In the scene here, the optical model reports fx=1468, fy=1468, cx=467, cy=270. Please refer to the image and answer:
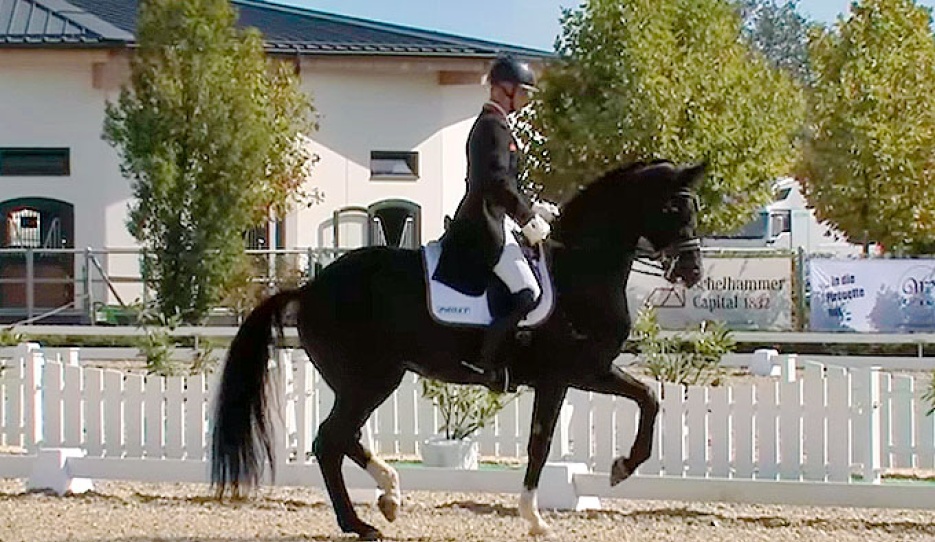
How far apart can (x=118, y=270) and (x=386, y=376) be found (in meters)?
21.6

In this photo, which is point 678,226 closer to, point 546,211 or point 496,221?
point 546,211

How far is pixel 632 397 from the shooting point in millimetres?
8086

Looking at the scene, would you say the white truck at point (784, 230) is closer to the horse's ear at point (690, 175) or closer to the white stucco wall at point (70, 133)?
the white stucco wall at point (70, 133)

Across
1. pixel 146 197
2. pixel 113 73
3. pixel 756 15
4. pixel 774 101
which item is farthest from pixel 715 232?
pixel 756 15

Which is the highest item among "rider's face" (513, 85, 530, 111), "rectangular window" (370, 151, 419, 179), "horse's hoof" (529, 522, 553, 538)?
"rectangular window" (370, 151, 419, 179)

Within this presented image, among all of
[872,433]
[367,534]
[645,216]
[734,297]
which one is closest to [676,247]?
[645,216]

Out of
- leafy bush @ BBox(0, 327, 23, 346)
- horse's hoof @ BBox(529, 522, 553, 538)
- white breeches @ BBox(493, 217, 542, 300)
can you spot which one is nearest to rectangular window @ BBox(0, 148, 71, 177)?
leafy bush @ BBox(0, 327, 23, 346)

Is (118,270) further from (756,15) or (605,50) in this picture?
(756,15)

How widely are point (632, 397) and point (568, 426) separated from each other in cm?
175

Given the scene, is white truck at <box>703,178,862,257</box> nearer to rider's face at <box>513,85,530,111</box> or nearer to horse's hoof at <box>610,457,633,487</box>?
horse's hoof at <box>610,457,633,487</box>

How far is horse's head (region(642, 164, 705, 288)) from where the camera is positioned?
775cm

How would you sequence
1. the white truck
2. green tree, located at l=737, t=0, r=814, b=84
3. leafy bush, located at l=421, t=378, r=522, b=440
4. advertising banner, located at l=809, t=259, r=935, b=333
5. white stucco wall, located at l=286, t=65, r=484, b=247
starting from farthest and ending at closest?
green tree, located at l=737, t=0, r=814, b=84
the white truck
white stucco wall, located at l=286, t=65, r=484, b=247
advertising banner, located at l=809, t=259, r=935, b=333
leafy bush, located at l=421, t=378, r=522, b=440

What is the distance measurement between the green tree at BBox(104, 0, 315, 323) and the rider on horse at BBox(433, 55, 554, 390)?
1643cm

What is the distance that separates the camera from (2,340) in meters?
16.3
